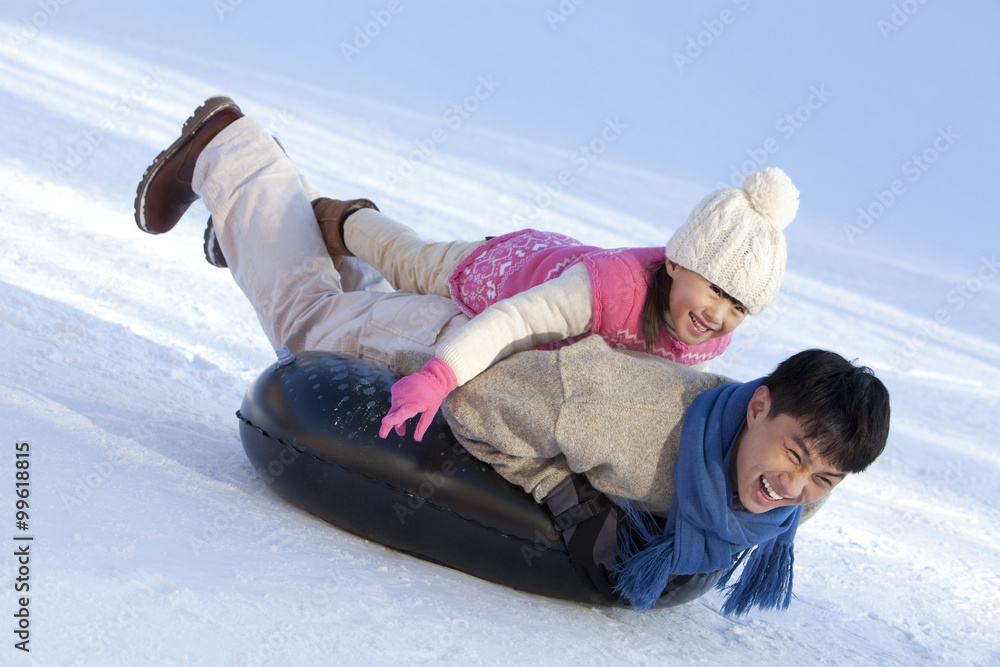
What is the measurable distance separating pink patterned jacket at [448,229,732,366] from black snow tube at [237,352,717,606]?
29 centimetres

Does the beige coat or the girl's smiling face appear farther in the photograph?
the girl's smiling face

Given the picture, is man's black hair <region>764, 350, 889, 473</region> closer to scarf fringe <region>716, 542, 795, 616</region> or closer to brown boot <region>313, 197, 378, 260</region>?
scarf fringe <region>716, 542, 795, 616</region>

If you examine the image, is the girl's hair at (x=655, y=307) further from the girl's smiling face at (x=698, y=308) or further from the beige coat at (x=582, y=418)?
the beige coat at (x=582, y=418)

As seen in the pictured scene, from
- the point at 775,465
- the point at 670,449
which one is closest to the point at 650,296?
the point at 670,449

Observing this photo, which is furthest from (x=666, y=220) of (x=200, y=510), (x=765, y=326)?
(x=200, y=510)

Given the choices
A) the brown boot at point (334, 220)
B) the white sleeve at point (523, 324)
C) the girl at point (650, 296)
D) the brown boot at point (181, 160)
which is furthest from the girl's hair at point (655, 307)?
the brown boot at point (181, 160)

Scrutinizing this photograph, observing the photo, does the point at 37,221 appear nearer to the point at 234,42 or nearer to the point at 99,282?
the point at 99,282

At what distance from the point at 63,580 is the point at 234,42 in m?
7.00

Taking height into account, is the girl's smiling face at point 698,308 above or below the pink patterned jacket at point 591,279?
above

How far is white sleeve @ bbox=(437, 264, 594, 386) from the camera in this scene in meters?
1.43

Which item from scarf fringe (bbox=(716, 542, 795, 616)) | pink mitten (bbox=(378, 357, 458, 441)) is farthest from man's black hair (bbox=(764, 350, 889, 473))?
pink mitten (bbox=(378, 357, 458, 441))

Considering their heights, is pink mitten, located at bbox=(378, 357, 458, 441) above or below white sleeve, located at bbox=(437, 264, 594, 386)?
below

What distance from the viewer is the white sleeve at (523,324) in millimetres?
1432

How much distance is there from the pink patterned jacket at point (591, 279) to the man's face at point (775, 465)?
30cm
